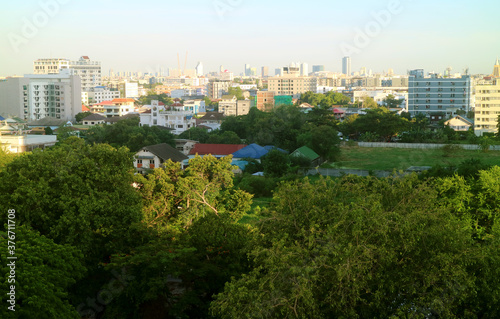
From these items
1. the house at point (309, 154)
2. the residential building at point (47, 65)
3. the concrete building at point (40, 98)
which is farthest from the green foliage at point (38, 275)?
the residential building at point (47, 65)

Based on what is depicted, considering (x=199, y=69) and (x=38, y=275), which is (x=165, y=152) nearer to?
(x=38, y=275)

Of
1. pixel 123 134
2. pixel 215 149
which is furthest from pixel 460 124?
pixel 123 134

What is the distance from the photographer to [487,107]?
30016 millimetres

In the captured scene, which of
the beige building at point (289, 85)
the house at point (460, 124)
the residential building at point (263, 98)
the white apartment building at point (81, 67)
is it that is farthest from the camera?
the beige building at point (289, 85)

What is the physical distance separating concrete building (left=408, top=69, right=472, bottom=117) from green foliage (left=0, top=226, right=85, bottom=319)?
38242 millimetres

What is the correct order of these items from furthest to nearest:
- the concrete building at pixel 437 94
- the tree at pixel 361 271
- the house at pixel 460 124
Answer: the concrete building at pixel 437 94 → the house at pixel 460 124 → the tree at pixel 361 271

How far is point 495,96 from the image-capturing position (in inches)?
1179

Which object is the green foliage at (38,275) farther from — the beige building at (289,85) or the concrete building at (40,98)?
the beige building at (289,85)

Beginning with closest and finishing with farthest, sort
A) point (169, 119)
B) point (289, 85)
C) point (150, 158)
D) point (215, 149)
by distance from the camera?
point (150, 158) < point (215, 149) < point (169, 119) < point (289, 85)

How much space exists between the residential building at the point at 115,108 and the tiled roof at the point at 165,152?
945 inches

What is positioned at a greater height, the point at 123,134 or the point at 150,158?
the point at 123,134

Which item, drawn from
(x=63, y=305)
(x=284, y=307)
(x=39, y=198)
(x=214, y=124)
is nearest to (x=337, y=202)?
(x=284, y=307)

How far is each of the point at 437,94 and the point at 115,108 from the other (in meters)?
24.4

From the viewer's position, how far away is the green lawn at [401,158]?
68.4 ft
